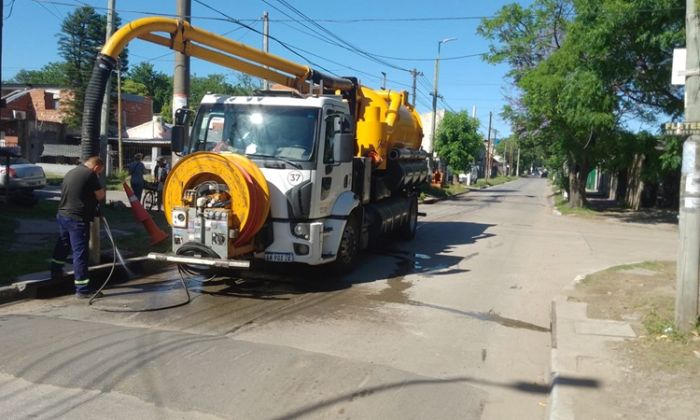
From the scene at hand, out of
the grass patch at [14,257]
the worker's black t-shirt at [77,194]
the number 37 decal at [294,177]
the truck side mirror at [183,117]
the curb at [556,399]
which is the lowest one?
the curb at [556,399]

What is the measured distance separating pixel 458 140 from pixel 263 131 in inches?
1587

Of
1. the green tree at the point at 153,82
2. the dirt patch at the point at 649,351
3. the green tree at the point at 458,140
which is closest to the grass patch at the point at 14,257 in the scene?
the dirt patch at the point at 649,351

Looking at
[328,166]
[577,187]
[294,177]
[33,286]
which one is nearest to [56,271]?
[33,286]

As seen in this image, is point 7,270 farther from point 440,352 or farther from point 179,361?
point 440,352

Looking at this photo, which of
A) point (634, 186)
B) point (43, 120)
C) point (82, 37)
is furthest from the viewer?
point (82, 37)

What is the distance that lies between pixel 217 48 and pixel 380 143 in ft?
12.6

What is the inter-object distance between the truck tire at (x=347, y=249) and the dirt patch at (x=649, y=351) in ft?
11.2

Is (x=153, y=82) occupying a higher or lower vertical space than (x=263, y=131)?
higher

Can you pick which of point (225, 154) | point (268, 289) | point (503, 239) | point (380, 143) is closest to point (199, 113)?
point (225, 154)

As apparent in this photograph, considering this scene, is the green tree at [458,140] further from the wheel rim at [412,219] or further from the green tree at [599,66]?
the wheel rim at [412,219]

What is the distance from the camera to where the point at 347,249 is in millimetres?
9758

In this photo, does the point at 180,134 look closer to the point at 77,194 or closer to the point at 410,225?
the point at 77,194

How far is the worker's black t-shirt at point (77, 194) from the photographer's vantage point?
299 inches

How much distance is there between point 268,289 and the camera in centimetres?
888
